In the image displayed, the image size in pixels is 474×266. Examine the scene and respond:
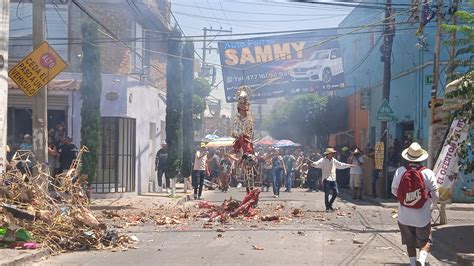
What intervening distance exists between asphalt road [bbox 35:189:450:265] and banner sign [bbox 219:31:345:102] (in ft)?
53.2

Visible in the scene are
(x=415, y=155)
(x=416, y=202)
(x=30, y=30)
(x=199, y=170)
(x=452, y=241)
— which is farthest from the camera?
(x=30, y=30)

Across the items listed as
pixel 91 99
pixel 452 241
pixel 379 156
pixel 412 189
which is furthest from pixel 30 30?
pixel 412 189

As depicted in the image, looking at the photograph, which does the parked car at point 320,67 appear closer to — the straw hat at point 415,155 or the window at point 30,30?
the window at point 30,30

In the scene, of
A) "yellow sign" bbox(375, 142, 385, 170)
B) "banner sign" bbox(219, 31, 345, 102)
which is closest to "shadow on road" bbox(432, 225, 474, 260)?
"yellow sign" bbox(375, 142, 385, 170)

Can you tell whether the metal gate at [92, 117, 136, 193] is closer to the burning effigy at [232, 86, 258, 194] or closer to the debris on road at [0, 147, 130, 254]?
the burning effigy at [232, 86, 258, 194]

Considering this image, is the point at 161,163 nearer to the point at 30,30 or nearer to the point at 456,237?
the point at 30,30

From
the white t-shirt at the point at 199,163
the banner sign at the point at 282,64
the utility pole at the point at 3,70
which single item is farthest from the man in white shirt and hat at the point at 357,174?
the utility pole at the point at 3,70

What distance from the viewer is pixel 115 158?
20781 mm

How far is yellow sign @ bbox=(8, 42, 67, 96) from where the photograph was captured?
12859mm

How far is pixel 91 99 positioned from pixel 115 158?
2.83m

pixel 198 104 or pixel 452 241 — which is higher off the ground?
pixel 198 104

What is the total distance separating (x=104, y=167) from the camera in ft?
67.4

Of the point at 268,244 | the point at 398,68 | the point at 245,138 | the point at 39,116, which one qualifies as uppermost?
the point at 398,68

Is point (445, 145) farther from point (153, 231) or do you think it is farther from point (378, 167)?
point (378, 167)
